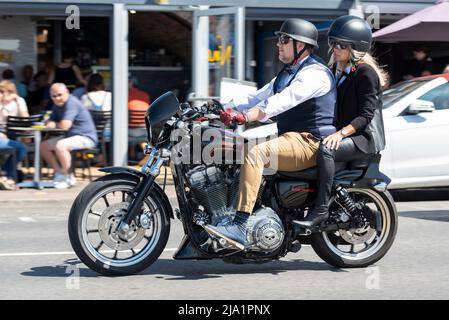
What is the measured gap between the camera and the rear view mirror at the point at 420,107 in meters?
11.4

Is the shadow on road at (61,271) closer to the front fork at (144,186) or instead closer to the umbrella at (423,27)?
the front fork at (144,186)

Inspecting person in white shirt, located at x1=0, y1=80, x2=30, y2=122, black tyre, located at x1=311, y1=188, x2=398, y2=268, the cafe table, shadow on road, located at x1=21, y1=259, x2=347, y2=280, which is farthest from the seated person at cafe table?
black tyre, located at x1=311, y1=188, x2=398, y2=268

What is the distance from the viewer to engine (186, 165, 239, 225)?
668 cm

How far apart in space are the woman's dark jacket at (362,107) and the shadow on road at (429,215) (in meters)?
3.33

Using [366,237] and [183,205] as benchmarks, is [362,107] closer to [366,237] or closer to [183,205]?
[366,237]

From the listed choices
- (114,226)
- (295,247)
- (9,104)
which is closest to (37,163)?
(9,104)

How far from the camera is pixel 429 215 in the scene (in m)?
10.5

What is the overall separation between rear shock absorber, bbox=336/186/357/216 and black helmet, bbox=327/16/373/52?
1.06 metres

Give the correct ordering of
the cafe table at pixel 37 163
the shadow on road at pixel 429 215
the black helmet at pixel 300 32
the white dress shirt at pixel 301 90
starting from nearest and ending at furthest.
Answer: the white dress shirt at pixel 301 90 → the black helmet at pixel 300 32 → the shadow on road at pixel 429 215 → the cafe table at pixel 37 163

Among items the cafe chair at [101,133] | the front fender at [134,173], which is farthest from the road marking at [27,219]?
the front fender at [134,173]

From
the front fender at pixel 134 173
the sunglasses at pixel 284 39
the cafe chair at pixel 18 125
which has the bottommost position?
the front fender at pixel 134 173

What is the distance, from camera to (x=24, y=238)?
903cm
